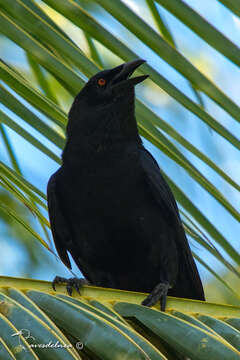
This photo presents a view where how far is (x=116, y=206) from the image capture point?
10.9 feet

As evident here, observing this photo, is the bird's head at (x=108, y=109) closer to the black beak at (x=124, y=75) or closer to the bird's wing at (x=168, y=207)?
the black beak at (x=124, y=75)

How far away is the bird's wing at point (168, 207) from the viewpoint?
347 centimetres

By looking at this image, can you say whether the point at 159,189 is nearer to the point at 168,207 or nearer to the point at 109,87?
the point at 168,207

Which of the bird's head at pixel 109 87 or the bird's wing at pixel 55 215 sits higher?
the bird's head at pixel 109 87

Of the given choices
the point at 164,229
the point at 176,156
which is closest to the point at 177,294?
the point at 164,229

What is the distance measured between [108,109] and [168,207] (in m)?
0.67

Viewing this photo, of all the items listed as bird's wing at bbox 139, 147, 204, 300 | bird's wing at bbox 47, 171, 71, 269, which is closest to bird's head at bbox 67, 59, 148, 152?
bird's wing at bbox 139, 147, 204, 300

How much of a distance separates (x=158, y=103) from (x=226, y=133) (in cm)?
673

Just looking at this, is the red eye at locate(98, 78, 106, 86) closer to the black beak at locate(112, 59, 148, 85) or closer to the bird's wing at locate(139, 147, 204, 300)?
the black beak at locate(112, 59, 148, 85)

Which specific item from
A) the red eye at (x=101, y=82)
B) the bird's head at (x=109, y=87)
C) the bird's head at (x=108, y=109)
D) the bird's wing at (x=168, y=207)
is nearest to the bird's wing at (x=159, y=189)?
the bird's wing at (x=168, y=207)

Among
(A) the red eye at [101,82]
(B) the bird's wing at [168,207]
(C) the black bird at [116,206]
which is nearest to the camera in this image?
(C) the black bird at [116,206]

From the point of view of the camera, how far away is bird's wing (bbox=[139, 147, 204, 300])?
11.4 ft

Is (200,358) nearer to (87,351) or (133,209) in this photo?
(87,351)

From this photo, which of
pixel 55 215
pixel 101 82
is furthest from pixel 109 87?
pixel 55 215
